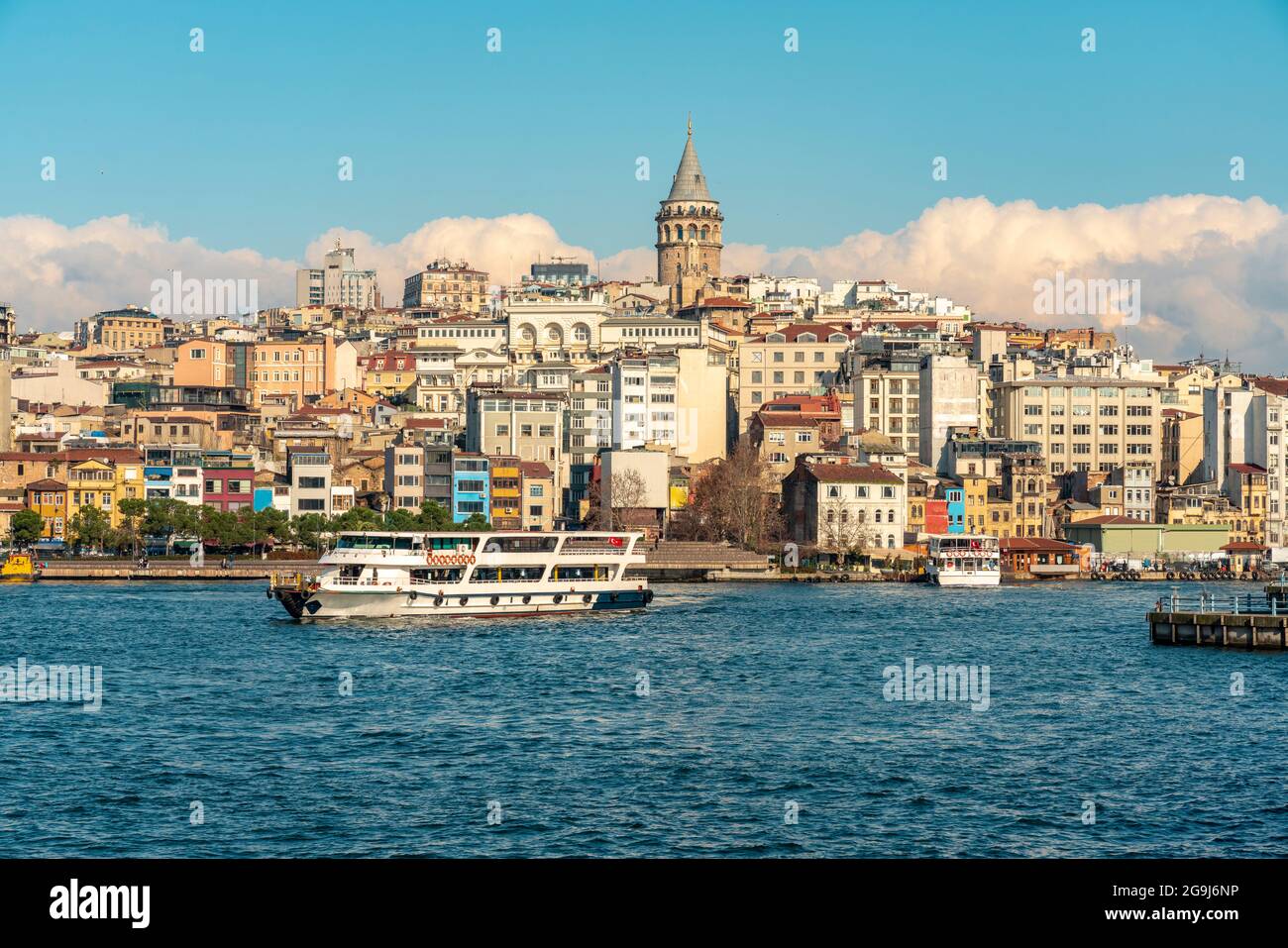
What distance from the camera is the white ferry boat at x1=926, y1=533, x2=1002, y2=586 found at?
7425 centimetres

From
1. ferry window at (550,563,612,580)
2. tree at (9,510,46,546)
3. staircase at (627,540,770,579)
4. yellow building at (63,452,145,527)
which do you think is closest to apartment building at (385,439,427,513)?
yellow building at (63,452,145,527)

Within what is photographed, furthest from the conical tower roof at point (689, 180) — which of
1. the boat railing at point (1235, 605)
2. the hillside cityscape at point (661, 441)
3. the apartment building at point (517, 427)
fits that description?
the boat railing at point (1235, 605)

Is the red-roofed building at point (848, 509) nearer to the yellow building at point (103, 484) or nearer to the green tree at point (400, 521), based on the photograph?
the green tree at point (400, 521)

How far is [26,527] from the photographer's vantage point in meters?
77.3

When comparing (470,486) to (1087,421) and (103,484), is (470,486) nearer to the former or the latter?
(103,484)

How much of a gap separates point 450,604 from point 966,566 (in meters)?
31.7

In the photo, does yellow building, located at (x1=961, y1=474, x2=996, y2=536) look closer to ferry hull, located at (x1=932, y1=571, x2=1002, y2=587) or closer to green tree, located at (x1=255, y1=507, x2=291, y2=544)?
ferry hull, located at (x1=932, y1=571, x2=1002, y2=587)

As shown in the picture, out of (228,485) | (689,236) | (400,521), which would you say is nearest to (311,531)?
(400,521)

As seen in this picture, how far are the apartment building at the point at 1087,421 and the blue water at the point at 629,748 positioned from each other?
56.0m

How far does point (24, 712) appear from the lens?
28.3 meters
